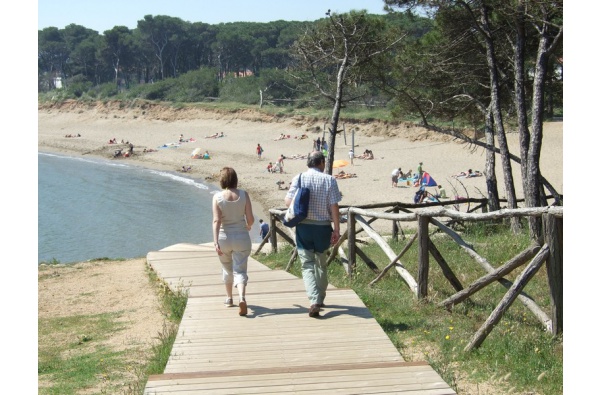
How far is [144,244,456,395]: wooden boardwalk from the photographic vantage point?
4.64 metres

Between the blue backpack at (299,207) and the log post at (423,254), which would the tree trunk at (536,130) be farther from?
the blue backpack at (299,207)

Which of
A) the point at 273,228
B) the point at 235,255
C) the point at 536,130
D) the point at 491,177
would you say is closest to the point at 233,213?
the point at 235,255

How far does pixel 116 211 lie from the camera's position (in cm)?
3478

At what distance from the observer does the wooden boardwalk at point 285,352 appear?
4.64m

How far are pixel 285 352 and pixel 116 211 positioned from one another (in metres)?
30.3

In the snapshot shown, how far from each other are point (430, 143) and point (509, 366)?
38325mm

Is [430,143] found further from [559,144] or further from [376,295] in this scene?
[376,295]

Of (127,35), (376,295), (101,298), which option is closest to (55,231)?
(101,298)

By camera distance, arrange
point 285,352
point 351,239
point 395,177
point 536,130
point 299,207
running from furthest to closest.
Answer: point 395,177, point 536,130, point 351,239, point 299,207, point 285,352

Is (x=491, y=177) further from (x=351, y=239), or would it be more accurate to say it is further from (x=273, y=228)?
(x=351, y=239)

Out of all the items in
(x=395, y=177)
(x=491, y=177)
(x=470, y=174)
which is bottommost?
(x=395, y=177)

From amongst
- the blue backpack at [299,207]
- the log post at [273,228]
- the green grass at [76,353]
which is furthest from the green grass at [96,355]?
the log post at [273,228]

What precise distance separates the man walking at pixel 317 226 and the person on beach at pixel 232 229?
0.46m

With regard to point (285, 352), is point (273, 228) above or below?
below
